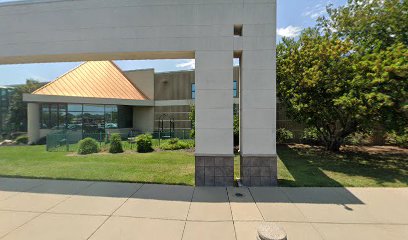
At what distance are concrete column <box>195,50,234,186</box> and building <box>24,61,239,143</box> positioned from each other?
14.1m

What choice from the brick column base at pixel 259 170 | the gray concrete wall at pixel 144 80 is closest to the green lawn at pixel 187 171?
the brick column base at pixel 259 170

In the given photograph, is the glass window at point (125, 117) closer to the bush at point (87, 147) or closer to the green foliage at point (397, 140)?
the bush at point (87, 147)

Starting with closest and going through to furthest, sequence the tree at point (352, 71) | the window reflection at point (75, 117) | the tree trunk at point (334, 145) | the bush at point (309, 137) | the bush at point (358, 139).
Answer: the tree at point (352, 71) → the tree trunk at point (334, 145) → the bush at point (358, 139) → the bush at point (309, 137) → the window reflection at point (75, 117)

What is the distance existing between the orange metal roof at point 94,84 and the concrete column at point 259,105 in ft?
53.8

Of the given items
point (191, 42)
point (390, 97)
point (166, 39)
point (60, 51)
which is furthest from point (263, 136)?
point (60, 51)

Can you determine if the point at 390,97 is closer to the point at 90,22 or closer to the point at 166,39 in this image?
the point at 166,39

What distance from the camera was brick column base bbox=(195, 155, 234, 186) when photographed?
6.23m

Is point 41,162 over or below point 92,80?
below

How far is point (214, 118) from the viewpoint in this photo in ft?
20.4

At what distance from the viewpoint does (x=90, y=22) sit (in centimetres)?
663

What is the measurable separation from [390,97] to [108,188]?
Result: 10.0 meters

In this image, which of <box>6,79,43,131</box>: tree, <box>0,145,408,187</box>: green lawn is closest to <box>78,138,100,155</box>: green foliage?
<box>0,145,408,187</box>: green lawn

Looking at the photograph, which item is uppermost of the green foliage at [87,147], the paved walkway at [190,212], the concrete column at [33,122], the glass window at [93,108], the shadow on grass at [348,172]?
the glass window at [93,108]

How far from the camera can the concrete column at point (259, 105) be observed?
6172mm
